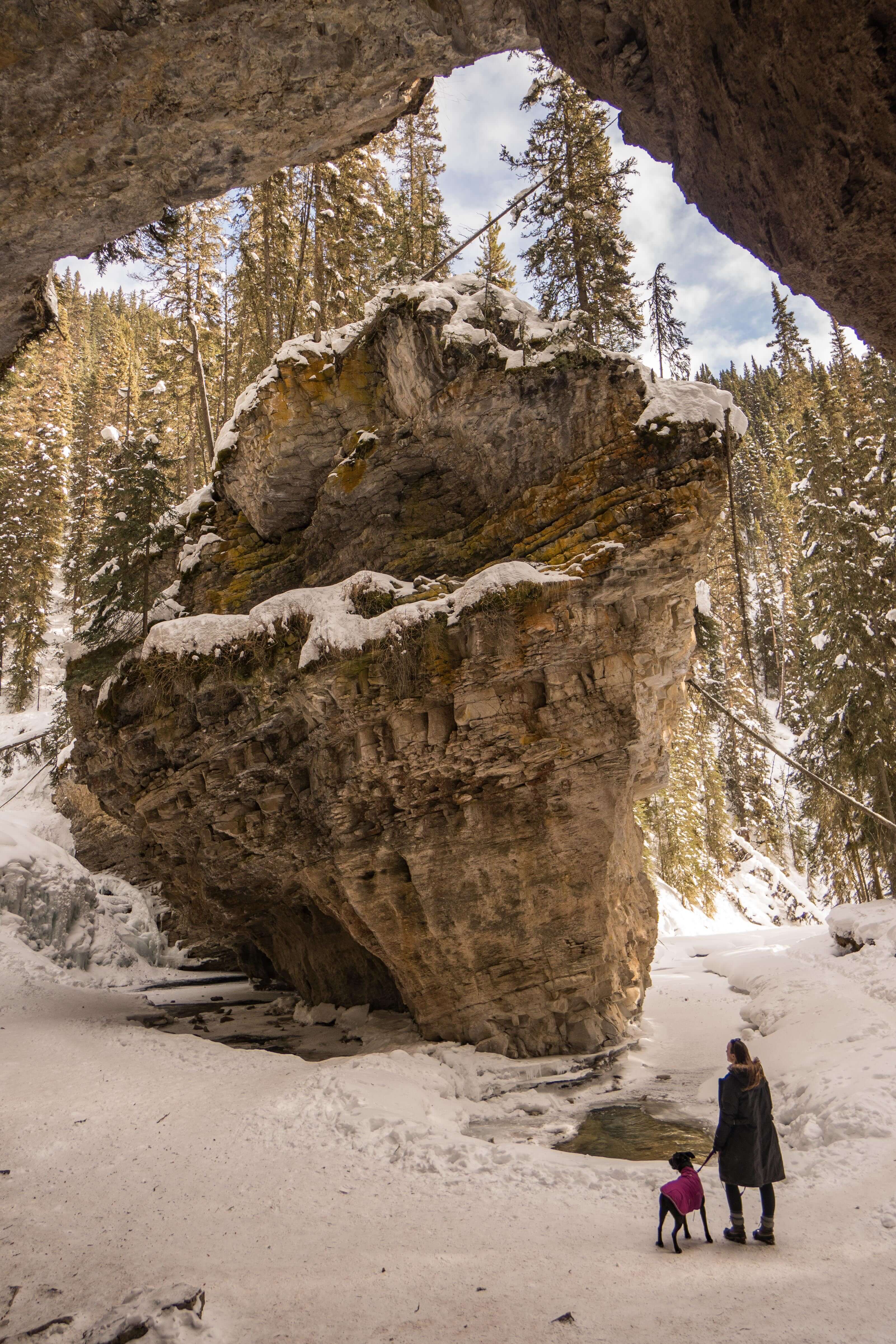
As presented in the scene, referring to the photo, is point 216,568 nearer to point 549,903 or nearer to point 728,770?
point 549,903

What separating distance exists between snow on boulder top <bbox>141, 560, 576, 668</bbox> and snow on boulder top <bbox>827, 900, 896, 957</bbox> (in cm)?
1056

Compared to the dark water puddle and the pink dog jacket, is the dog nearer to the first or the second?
the pink dog jacket

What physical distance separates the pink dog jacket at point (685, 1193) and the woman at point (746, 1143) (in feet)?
1.03

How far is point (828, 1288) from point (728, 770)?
42099 mm

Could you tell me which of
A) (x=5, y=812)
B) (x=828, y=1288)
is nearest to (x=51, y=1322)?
(x=828, y=1288)

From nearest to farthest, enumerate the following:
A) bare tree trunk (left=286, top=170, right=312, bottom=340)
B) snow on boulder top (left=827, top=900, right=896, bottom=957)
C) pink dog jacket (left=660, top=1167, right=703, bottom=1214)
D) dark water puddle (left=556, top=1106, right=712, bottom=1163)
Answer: pink dog jacket (left=660, top=1167, right=703, bottom=1214) → dark water puddle (left=556, top=1106, right=712, bottom=1163) → snow on boulder top (left=827, top=900, right=896, bottom=957) → bare tree trunk (left=286, top=170, right=312, bottom=340)

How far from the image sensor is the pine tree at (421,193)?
20.4 metres

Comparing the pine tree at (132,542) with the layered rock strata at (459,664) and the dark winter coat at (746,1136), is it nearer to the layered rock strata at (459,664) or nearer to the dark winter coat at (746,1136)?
the layered rock strata at (459,664)

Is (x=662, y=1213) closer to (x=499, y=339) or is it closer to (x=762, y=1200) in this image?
(x=762, y=1200)

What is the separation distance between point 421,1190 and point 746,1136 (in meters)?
3.51

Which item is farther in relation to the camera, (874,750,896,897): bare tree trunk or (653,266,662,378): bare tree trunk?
(874,750,896,897): bare tree trunk

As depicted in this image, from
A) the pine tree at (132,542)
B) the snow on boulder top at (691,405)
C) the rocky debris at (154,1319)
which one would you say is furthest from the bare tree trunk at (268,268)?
the rocky debris at (154,1319)

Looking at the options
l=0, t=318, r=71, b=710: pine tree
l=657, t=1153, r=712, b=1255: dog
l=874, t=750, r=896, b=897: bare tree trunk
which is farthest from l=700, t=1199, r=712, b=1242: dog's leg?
l=0, t=318, r=71, b=710: pine tree

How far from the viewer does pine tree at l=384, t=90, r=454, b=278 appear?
2042 cm
